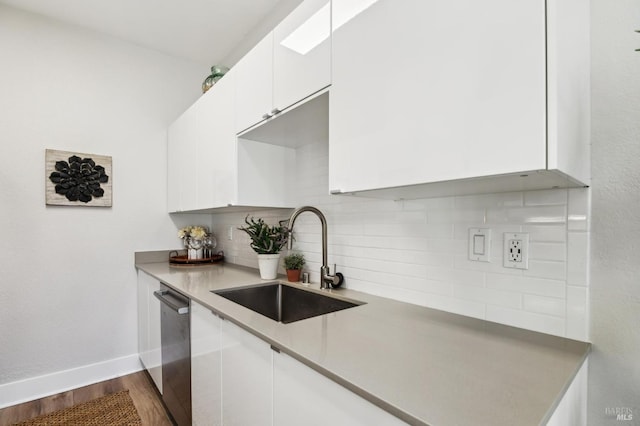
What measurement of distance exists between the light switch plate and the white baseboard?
279 cm

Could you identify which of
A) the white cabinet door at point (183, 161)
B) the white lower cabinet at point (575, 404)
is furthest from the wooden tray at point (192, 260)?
the white lower cabinet at point (575, 404)

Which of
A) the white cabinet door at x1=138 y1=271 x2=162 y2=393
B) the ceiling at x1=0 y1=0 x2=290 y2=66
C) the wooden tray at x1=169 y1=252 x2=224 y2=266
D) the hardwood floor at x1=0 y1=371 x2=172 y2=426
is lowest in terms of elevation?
the hardwood floor at x1=0 y1=371 x2=172 y2=426

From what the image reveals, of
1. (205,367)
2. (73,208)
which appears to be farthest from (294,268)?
(73,208)

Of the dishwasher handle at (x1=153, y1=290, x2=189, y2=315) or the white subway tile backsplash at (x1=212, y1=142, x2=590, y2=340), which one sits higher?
the white subway tile backsplash at (x1=212, y1=142, x2=590, y2=340)

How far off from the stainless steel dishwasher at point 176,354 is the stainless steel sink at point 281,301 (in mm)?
245

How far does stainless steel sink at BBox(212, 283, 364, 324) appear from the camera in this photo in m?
1.62

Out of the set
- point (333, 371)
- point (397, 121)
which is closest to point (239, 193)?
point (397, 121)

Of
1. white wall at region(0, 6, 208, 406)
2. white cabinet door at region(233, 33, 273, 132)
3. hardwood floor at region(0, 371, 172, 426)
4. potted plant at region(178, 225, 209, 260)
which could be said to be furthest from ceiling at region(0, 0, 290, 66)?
hardwood floor at region(0, 371, 172, 426)

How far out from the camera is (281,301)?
186 cm

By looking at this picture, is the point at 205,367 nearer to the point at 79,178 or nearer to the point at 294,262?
the point at 294,262

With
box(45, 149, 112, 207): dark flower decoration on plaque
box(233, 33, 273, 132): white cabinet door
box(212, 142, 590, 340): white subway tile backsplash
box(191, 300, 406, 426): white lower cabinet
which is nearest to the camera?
box(191, 300, 406, 426): white lower cabinet

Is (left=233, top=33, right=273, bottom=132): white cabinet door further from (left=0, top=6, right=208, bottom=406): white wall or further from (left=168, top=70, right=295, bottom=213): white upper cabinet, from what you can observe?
(left=0, top=6, right=208, bottom=406): white wall

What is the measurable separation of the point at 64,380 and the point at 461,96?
3139 mm

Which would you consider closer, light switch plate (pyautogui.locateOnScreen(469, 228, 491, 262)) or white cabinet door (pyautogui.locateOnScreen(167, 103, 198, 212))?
light switch plate (pyautogui.locateOnScreen(469, 228, 491, 262))
